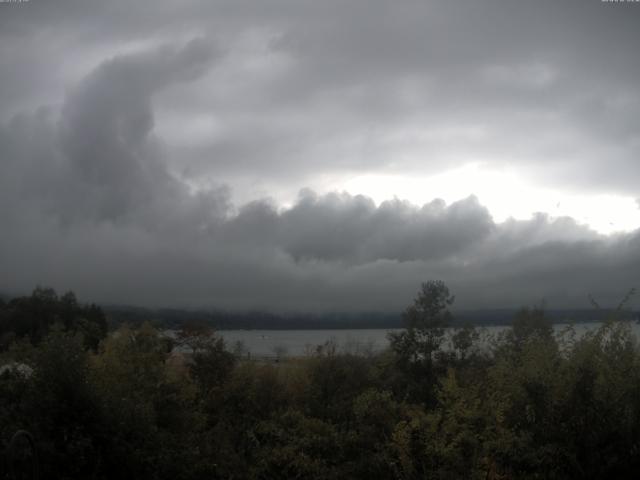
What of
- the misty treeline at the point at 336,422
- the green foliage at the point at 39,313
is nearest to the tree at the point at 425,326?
the misty treeline at the point at 336,422

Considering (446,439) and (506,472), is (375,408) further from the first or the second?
(506,472)

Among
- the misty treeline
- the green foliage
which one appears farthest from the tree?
the green foliage

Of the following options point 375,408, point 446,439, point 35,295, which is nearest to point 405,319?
point 375,408

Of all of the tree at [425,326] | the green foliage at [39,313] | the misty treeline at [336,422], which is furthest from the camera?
the green foliage at [39,313]

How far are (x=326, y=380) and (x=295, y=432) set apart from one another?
241 inches

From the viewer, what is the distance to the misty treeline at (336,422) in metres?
12.6

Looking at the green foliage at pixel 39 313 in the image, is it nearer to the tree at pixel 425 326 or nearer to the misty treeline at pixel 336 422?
the tree at pixel 425 326

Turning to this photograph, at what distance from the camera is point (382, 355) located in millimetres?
30656

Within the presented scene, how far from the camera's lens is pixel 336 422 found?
68.3 ft

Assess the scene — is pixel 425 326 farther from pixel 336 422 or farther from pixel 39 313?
pixel 39 313

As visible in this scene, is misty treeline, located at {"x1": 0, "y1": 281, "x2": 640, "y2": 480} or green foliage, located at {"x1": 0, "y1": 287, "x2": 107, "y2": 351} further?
green foliage, located at {"x1": 0, "y1": 287, "x2": 107, "y2": 351}

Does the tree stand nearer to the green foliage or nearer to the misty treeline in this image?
the misty treeline

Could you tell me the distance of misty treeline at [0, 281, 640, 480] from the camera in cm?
1263

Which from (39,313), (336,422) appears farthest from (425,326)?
(39,313)
